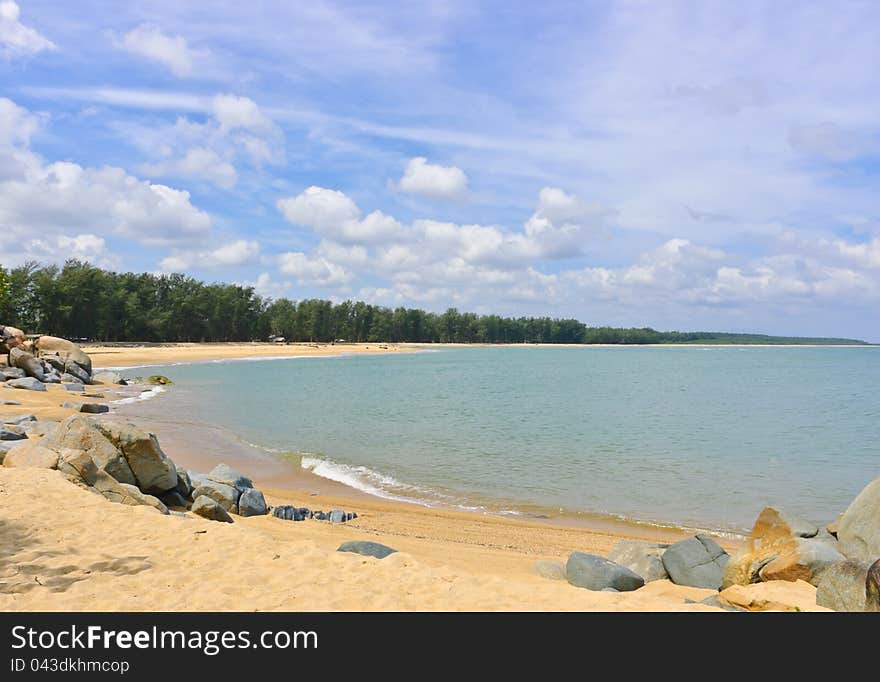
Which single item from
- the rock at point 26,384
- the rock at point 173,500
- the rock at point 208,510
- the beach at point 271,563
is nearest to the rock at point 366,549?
the beach at point 271,563

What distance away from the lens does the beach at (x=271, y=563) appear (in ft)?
22.6

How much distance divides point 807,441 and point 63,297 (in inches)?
3595

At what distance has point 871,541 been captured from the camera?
340 inches

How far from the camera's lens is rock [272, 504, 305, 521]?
12398mm

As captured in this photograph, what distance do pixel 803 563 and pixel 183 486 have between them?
36.0 feet

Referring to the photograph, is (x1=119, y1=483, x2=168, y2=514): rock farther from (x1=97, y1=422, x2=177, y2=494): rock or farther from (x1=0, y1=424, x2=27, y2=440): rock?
(x1=0, y1=424, x2=27, y2=440): rock

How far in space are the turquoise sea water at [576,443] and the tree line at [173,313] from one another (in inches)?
783

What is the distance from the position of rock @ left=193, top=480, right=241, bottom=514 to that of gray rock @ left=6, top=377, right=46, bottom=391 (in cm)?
2209

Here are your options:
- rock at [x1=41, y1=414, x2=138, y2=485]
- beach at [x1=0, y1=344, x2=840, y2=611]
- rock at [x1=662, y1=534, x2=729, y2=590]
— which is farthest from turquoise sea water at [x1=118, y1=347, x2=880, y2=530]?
rock at [x1=41, y1=414, x2=138, y2=485]

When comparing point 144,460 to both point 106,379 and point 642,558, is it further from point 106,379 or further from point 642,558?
point 106,379

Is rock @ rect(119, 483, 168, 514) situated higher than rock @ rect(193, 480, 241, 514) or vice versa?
rock @ rect(119, 483, 168, 514)

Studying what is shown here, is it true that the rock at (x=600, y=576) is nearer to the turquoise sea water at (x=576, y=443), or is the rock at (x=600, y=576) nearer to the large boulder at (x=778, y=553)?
the large boulder at (x=778, y=553)

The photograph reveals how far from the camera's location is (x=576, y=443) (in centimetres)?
2338
